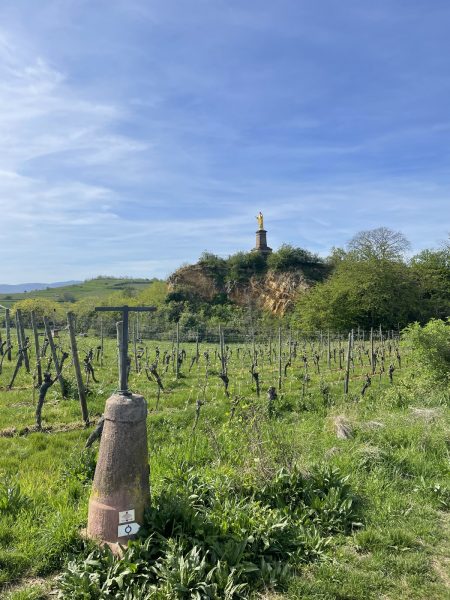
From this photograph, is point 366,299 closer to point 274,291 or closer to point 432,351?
point 274,291

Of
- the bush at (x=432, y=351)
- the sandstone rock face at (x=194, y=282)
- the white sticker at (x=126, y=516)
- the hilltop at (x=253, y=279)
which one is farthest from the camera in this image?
the sandstone rock face at (x=194, y=282)

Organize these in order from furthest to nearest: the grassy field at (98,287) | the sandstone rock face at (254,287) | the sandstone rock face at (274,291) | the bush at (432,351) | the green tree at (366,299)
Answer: the grassy field at (98,287)
the sandstone rock face at (254,287)
the sandstone rock face at (274,291)
the green tree at (366,299)
the bush at (432,351)

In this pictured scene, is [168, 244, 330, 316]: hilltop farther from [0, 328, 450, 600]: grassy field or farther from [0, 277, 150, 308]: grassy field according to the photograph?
[0, 328, 450, 600]: grassy field

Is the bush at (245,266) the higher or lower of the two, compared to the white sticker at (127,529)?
higher

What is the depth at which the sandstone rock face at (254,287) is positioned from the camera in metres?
52.6

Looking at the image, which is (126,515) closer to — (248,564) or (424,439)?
(248,564)

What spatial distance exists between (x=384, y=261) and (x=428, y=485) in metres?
37.2

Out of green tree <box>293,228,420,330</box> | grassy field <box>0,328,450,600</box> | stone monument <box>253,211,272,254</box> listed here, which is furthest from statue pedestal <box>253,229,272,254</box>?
grassy field <box>0,328,450,600</box>

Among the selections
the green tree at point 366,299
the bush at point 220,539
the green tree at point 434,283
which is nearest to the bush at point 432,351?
the bush at point 220,539

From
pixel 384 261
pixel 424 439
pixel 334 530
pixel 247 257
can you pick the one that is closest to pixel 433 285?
pixel 384 261

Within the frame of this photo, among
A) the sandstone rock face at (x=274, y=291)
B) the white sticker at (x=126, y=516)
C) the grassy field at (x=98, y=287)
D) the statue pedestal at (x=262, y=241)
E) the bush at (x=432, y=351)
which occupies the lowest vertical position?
the white sticker at (x=126, y=516)

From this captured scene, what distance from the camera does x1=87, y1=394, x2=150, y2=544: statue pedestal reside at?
12.8 ft

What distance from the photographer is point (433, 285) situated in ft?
139

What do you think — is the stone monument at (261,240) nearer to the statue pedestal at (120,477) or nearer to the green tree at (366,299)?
the green tree at (366,299)
